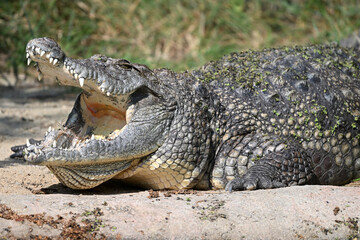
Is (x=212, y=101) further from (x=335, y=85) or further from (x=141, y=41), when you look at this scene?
(x=141, y=41)

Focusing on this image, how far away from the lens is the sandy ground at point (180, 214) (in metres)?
3.39

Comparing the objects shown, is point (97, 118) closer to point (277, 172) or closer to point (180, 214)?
point (180, 214)

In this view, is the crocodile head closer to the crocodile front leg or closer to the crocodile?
the crocodile

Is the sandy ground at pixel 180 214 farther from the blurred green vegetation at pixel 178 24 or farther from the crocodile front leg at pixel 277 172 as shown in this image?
the blurred green vegetation at pixel 178 24

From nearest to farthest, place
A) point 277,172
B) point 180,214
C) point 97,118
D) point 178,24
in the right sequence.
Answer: point 180,214 < point 277,172 < point 97,118 < point 178,24

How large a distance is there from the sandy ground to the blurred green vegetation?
5316 mm

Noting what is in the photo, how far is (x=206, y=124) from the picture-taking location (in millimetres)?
4574

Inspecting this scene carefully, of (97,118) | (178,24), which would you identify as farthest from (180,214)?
(178,24)

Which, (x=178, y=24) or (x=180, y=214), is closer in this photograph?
(x=180, y=214)

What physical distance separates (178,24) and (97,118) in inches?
243

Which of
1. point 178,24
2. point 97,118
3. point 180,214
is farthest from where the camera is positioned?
point 178,24

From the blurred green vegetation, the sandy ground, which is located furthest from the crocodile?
the blurred green vegetation

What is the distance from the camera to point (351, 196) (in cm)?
406

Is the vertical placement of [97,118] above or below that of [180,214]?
above
